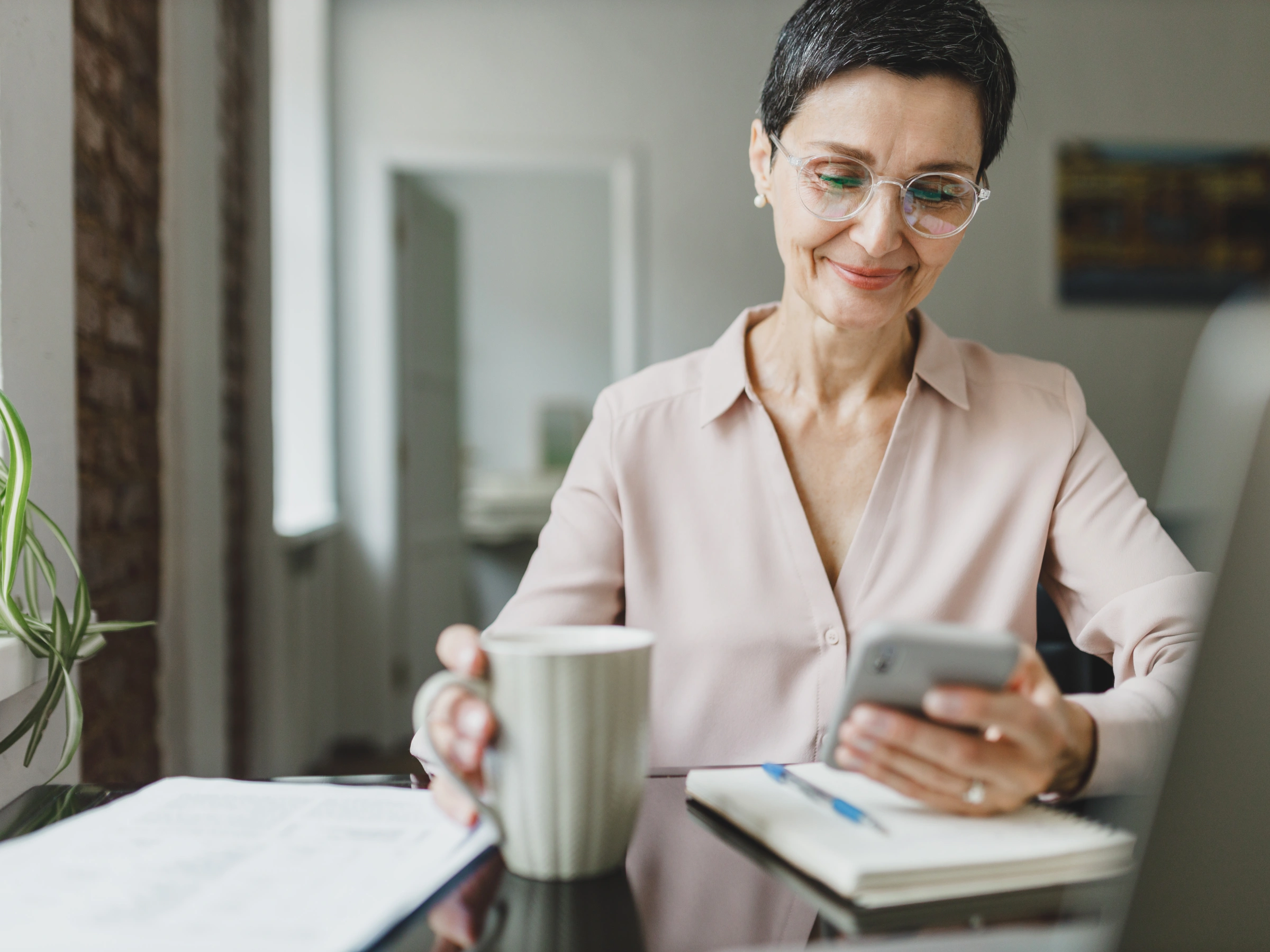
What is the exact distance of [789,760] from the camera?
3.33 feet

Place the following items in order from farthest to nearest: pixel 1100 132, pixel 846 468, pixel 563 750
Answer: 1. pixel 1100 132
2. pixel 846 468
3. pixel 563 750

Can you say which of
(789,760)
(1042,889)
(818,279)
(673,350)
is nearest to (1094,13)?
(673,350)

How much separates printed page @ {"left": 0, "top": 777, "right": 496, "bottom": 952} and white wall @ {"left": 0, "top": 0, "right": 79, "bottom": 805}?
1.40 feet

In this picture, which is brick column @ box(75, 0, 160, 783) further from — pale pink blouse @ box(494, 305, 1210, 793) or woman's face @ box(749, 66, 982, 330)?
woman's face @ box(749, 66, 982, 330)

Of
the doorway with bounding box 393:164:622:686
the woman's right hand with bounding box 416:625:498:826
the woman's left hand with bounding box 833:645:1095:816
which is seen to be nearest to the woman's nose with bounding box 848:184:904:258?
the woman's left hand with bounding box 833:645:1095:816

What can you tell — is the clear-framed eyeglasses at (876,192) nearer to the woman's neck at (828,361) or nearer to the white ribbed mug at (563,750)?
the woman's neck at (828,361)

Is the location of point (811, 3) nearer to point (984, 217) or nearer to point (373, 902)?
point (373, 902)

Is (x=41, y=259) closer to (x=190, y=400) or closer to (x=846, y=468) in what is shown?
(x=190, y=400)

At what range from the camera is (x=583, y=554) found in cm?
104

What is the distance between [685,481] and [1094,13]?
3689 mm

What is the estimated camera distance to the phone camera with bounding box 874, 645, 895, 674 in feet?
1.71

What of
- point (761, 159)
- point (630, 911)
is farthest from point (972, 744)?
point (761, 159)

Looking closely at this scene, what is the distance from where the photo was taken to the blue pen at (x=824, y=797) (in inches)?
23.2

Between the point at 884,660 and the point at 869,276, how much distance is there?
23.2 inches
